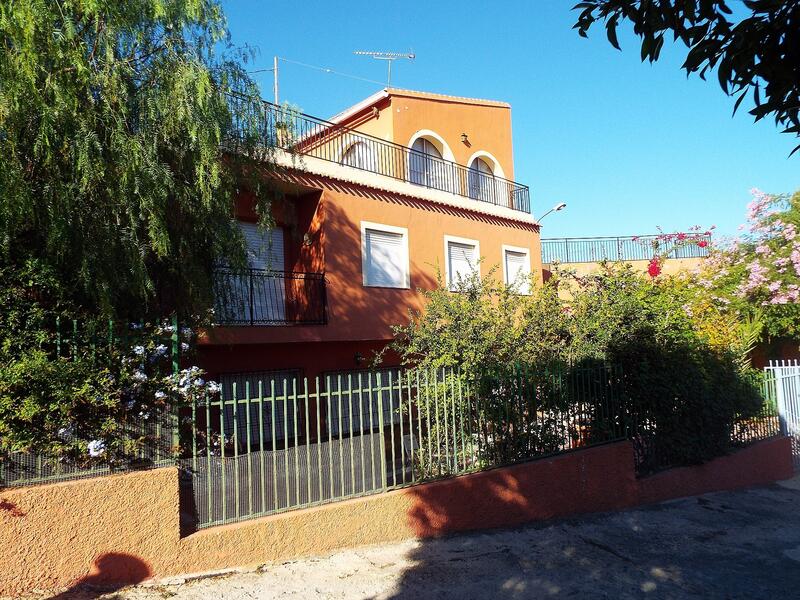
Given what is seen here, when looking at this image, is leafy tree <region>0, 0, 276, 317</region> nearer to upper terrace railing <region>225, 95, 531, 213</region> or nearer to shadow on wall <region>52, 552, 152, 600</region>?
upper terrace railing <region>225, 95, 531, 213</region>

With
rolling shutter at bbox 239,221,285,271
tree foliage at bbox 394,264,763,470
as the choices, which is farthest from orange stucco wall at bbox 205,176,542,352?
tree foliage at bbox 394,264,763,470

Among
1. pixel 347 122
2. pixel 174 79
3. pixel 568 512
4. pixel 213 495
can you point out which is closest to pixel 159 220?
pixel 174 79

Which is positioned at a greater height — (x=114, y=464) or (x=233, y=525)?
(x=114, y=464)

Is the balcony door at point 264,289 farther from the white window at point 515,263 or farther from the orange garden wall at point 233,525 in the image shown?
the white window at point 515,263

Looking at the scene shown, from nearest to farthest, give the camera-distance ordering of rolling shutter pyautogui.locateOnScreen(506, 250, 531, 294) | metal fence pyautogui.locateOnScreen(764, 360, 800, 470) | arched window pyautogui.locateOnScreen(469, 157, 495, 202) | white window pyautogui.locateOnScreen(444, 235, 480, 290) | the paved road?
the paved road, metal fence pyautogui.locateOnScreen(764, 360, 800, 470), white window pyautogui.locateOnScreen(444, 235, 480, 290), rolling shutter pyautogui.locateOnScreen(506, 250, 531, 294), arched window pyautogui.locateOnScreen(469, 157, 495, 202)

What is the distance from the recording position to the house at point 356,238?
10492mm

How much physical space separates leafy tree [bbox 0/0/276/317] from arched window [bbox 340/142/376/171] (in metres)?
6.24

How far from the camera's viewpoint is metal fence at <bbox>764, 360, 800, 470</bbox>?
1219 cm

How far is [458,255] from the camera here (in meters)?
14.8

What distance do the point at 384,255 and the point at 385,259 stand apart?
86 mm

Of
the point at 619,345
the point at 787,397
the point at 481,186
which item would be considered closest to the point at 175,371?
the point at 619,345

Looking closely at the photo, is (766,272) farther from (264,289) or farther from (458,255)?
(264,289)

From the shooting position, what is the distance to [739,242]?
19.9 m

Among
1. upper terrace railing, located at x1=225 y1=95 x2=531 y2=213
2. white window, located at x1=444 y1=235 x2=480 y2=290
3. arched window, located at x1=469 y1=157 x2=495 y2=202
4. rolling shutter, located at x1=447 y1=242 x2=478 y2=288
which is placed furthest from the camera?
arched window, located at x1=469 y1=157 x2=495 y2=202
